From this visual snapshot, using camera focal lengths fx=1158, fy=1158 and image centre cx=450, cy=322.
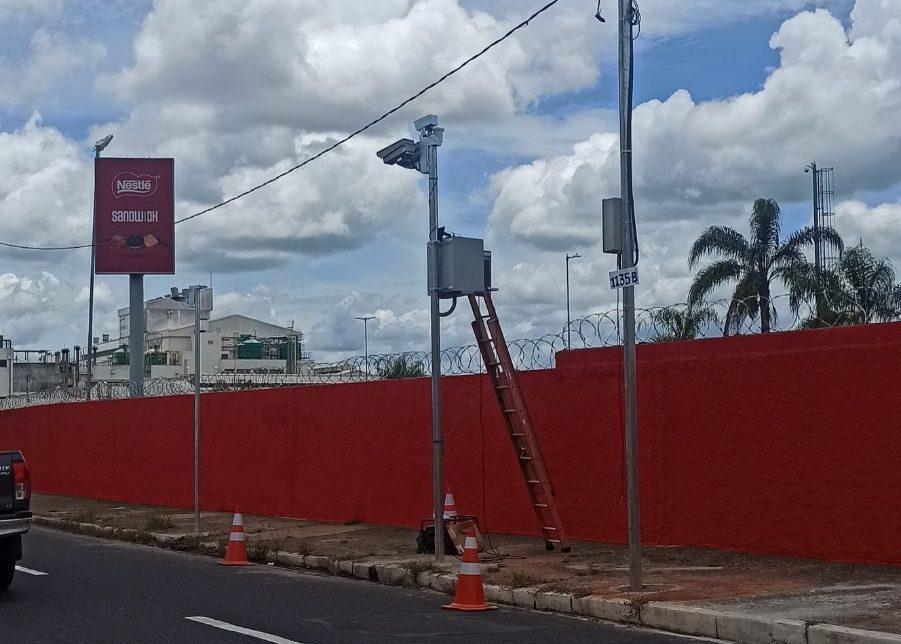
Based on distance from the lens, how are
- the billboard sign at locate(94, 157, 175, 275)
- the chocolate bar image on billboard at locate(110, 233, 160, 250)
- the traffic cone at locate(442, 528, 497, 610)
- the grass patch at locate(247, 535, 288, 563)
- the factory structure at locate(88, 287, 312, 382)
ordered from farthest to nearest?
the factory structure at locate(88, 287, 312, 382) → the chocolate bar image on billboard at locate(110, 233, 160, 250) → the billboard sign at locate(94, 157, 175, 275) → the grass patch at locate(247, 535, 288, 563) → the traffic cone at locate(442, 528, 497, 610)

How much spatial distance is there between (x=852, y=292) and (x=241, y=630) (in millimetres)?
11060

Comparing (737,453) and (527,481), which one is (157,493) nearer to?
(527,481)

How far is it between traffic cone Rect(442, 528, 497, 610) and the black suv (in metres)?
4.39

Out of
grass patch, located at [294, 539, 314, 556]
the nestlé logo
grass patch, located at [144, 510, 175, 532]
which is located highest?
the nestlé logo

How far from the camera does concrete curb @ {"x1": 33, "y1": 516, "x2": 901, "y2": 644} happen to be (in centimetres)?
824

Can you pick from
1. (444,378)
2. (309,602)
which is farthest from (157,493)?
(309,602)

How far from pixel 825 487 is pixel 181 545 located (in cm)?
955

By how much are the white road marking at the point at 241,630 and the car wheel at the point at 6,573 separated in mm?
2776

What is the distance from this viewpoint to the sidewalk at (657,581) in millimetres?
8742

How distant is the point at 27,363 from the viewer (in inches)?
2891

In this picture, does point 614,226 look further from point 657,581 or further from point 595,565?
point 595,565

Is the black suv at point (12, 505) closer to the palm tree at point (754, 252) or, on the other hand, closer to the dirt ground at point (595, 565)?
the dirt ground at point (595, 565)

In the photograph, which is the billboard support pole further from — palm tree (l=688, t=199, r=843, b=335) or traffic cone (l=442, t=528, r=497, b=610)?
traffic cone (l=442, t=528, r=497, b=610)

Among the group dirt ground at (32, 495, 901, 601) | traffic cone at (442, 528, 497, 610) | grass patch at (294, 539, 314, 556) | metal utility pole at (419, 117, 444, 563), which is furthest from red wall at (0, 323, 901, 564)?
traffic cone at (442, 528, 497, 610)
